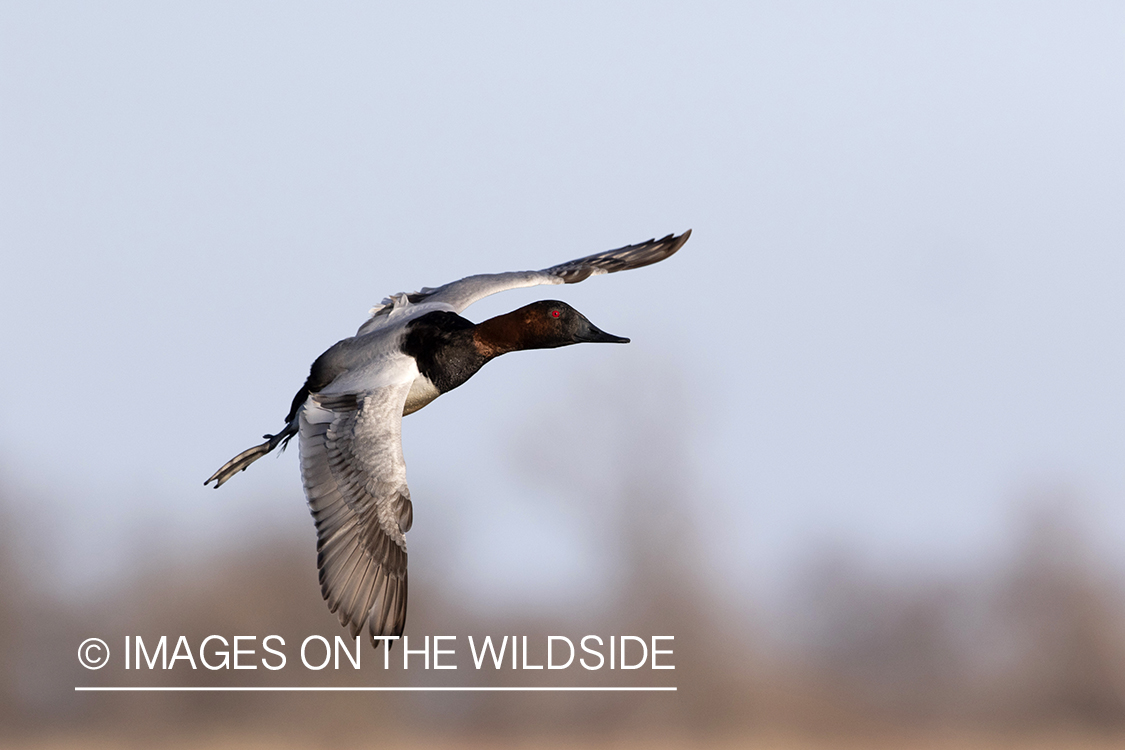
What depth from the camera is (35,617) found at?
3170 cm

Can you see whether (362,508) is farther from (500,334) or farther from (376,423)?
(500,334)

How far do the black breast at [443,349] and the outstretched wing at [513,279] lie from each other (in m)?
0.42

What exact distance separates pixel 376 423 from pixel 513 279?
8.11ft

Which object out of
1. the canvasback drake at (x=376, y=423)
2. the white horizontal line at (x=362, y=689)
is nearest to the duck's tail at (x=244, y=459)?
the canvasback drake at (x=376, y=423)

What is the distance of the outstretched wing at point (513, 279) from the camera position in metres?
9.53

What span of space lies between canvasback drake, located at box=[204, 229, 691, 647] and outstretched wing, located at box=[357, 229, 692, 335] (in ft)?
0.22

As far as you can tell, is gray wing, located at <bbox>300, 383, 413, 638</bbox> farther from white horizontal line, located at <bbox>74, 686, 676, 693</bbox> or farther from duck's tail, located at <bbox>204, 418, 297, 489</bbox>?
white horizontal line, located at <bbox>74, 686, 676, 693</bbox>

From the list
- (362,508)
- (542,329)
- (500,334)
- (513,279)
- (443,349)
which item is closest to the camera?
(362,508)

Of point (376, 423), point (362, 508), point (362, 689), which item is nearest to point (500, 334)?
point (376, 423)

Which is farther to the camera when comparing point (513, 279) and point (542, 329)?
point (513, 279)

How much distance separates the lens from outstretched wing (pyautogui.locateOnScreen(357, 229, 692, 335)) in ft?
31.3

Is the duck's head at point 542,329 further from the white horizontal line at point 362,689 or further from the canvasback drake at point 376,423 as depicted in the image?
the white horizontal line at point 362,689

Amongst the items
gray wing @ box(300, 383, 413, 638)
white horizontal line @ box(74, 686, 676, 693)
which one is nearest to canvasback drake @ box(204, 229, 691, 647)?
gray wing @ box(300, 383, 413, 638)

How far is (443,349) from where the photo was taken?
8.55m
